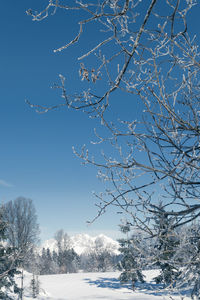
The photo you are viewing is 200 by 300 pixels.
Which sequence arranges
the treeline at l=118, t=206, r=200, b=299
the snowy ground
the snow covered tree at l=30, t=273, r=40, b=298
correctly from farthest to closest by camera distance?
1. the snow covered tree at l=30, t=273, r=40, b=298
2. the snowy ground
3. the treeline at l=118, t=206, r=200, b=299

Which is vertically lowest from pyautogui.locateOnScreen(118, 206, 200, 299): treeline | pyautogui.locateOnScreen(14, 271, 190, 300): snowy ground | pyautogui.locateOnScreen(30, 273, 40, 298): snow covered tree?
pyautogui.locateOnScreen(14, 271, 190, 300): snowy ground

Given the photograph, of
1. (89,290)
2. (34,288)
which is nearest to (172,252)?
(34,288)

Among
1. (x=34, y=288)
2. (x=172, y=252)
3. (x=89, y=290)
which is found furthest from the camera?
(x=89, y=290)

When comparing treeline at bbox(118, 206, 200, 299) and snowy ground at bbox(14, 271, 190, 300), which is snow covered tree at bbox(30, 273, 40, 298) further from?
treeline at bbox(118, 206, 200, 299)

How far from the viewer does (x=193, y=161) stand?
2.04 metres

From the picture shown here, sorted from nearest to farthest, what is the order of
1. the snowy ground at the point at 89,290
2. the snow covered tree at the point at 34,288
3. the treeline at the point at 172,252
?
the treeline at the point at 172,252, the snowy ground at the point at 89,290, the snow covered tree at the point at 34,288

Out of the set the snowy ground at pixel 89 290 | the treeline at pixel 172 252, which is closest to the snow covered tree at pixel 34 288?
the snowy ground at pixel 89 290

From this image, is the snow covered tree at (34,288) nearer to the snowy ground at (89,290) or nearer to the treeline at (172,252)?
the snowy ground at (89,290)

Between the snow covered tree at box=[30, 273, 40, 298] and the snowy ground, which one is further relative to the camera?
the snow covered tree at box=[30, 273, 40, 298]

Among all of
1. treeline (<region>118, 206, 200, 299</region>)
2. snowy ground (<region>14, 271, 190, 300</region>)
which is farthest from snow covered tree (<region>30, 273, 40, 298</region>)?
treeline (<region>118, 206, 200, 299</region>)

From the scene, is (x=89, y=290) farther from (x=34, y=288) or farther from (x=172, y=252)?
(x=172, y=252)

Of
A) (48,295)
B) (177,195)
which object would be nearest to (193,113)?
(177,195)

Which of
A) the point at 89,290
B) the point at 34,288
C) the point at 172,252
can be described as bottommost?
the point at 89,290

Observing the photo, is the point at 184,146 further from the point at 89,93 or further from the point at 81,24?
the point at 81,24
